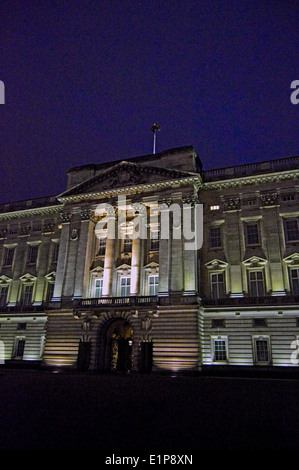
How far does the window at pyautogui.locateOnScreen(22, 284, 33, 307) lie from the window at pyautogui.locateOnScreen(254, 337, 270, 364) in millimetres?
27724

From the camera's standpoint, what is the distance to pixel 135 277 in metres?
36.3

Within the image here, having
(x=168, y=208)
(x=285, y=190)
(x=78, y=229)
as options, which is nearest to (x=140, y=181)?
(x=168, y=208)

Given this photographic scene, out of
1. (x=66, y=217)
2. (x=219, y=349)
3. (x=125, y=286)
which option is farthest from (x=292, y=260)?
(x=66, y=217)

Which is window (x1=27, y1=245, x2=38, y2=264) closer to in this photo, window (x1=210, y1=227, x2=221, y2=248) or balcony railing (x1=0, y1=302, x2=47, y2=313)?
balcony railing (x1=0, y1=302, x2=47, y2=313)

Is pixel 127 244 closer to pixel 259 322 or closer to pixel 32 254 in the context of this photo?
pixel 32 254

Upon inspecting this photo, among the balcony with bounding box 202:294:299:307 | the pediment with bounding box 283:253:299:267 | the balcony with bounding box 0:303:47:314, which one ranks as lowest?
the balcony with bounding box 202:294:299:307

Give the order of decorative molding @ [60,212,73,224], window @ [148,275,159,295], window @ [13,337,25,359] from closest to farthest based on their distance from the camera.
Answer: window @ [148,275,159,295], window @ [13,337,25,359], decorative molding @ [60,212,73,224]

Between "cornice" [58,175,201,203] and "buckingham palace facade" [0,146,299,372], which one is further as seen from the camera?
"cornice" [58,175,201,203]

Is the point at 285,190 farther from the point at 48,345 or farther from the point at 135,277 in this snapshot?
the point at 48,345

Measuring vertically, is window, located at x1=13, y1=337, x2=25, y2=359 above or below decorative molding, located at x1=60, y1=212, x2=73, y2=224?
below

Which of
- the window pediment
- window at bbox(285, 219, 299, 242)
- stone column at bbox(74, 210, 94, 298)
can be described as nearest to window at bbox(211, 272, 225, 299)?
the window pediment

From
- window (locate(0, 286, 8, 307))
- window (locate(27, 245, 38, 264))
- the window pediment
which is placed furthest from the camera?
window (locate(27, 245, 38, 264))

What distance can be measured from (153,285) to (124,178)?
12.8m

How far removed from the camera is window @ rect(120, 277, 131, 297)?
37.6 metres
